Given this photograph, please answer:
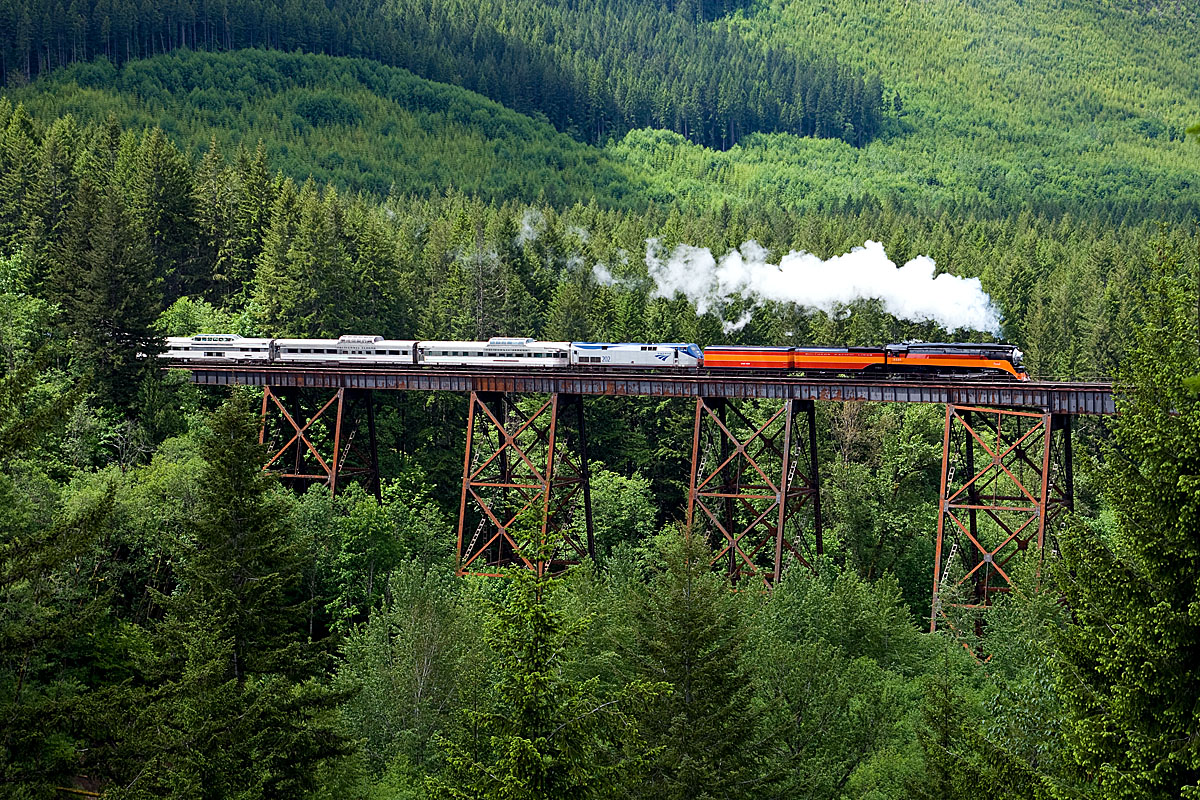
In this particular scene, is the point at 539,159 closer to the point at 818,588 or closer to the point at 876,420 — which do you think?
the point at 876,420

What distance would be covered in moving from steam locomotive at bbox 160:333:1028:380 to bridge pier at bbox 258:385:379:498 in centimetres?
185

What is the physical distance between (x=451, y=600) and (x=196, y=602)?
11.7 metres

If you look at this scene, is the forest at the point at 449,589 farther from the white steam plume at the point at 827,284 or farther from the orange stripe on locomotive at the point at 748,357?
the orange stripe on locomotive at the point at 748,357

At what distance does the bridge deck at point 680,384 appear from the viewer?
40.9 meters

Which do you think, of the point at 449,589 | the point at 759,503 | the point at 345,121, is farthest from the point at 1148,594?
the point at 345,121

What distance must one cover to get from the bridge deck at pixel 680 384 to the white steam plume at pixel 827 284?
2433cm

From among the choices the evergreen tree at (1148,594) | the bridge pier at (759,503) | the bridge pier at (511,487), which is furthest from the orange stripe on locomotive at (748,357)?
the evergreen tree at (1148,594)

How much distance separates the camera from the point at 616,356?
49344 mm

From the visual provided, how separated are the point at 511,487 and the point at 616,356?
26.2ft

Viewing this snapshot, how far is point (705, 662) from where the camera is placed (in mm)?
24375

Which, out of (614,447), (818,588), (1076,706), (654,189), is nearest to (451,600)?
(818,588)

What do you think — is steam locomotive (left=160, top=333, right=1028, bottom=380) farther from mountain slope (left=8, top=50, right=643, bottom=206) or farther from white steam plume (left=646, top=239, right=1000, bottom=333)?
mountain slope (left=8, top=50, right=643, bottom=206)

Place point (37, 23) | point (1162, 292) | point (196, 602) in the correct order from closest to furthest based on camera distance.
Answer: point (1162, 292), point (196, 602), point (37, 23)

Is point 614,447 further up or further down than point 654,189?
further down
